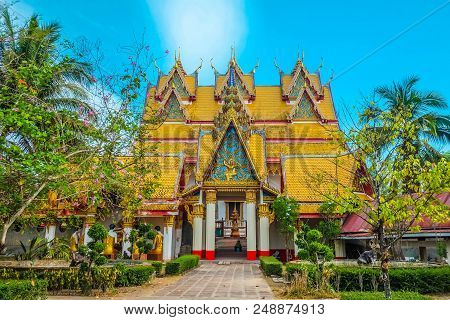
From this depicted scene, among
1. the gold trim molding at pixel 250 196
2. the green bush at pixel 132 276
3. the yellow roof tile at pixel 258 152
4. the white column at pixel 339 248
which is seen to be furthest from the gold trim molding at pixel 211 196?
the green bush at pixel 132 276

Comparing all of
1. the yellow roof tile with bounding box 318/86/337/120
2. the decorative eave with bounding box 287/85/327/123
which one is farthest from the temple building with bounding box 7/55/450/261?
the yellow roof tile with bounding box 318/86/337/120

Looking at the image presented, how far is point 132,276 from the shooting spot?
9359 millimetres

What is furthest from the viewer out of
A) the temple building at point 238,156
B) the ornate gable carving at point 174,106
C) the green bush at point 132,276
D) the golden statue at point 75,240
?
the ornate gable carving at point 174,106

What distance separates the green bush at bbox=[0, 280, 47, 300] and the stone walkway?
213cm

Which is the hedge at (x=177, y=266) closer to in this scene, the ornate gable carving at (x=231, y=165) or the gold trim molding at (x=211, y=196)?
the gold trim molding at (x=211, y=196)

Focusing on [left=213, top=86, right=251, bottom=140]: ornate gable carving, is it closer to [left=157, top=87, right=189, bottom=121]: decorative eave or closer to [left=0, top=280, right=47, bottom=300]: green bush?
[left=157, top=87, right=189, bottom=121]: decorative eave

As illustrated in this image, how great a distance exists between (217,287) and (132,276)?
7.38 feet

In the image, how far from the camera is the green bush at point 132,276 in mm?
9080

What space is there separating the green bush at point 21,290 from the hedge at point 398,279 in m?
5.76

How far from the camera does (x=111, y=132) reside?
28.0 ft

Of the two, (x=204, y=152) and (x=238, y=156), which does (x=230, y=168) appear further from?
(x=204, y=152)

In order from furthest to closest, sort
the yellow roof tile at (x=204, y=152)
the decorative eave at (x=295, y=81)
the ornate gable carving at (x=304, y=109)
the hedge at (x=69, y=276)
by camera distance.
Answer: the decorative eave at (x=295, y=81)
the ornate gable carving at (x=304, y=109)
the yellow roof tile at (x=204, y=152)
the hedge at (x=69, y=276)

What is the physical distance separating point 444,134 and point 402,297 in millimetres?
13752
